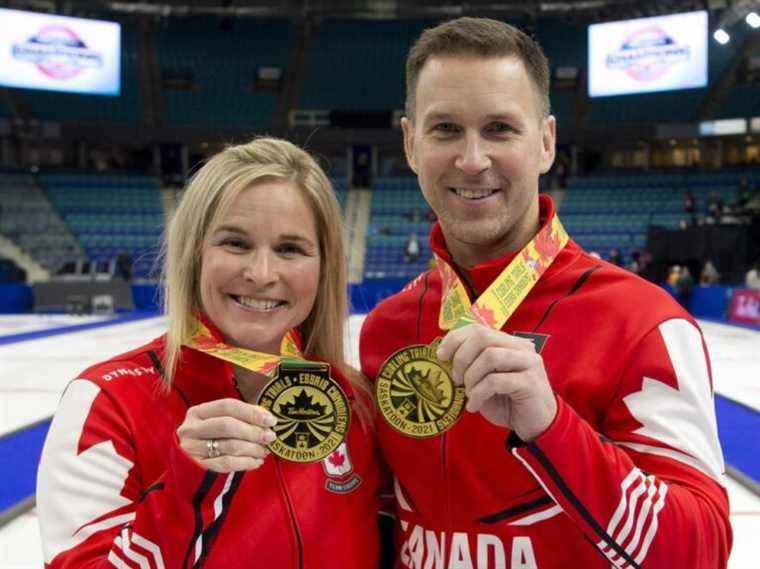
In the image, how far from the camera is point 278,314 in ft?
5.38

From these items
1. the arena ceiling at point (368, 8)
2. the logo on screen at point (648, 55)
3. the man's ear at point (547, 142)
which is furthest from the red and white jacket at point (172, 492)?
the arena ceiling at point (368, 8)

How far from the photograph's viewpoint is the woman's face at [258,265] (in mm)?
1586

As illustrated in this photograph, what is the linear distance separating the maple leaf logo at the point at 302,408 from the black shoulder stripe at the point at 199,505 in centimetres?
18

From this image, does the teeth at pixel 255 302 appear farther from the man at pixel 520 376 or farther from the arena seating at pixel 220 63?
the arena seating at pixel 220 63

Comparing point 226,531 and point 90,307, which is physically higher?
point 226,531

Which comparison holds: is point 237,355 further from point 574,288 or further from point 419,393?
point 574,288

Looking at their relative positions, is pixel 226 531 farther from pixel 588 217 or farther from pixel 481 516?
pixel 588 217

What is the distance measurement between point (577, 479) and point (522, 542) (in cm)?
41

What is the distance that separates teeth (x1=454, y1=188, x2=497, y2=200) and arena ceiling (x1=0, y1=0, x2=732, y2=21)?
23503 mm

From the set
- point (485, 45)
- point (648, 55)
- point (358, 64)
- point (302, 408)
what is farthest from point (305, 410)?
point (358, 64)

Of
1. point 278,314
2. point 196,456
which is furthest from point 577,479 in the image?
point 278,314

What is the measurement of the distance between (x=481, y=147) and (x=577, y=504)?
778 mm

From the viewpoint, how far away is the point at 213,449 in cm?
123

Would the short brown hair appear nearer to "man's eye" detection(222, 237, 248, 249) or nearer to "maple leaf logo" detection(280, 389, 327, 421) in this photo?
"man's eye" detection(222, 237, 248, 249)
